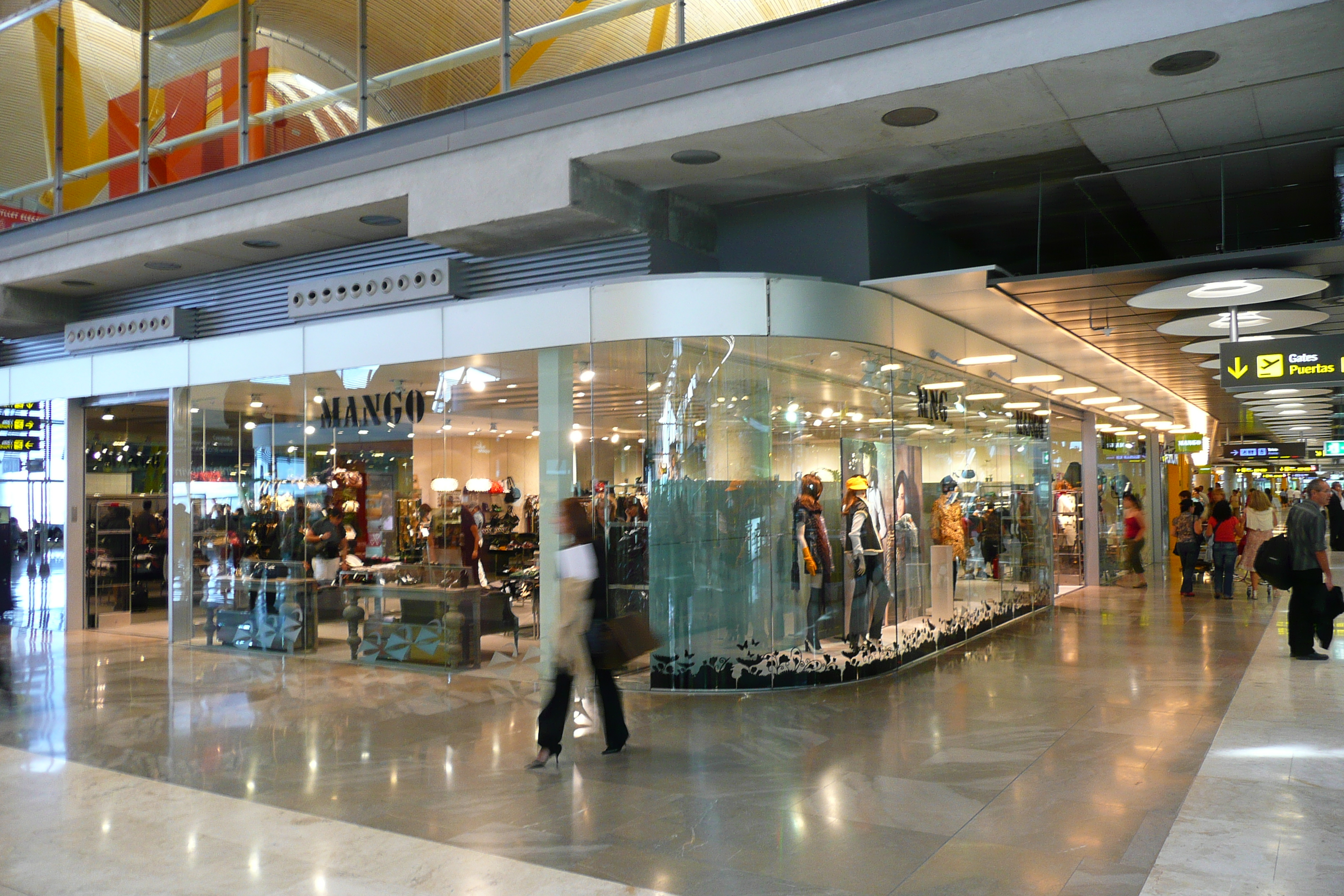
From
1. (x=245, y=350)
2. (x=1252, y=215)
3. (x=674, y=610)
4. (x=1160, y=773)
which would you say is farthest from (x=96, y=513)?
(x=1252, y=215)

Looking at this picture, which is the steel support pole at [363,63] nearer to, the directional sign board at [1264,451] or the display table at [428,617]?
the display table at [428,617]

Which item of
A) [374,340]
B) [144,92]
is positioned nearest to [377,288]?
[374,340]

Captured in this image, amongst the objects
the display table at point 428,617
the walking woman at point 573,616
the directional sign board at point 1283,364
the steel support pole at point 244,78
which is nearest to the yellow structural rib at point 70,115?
the steel support pole at point 244,78

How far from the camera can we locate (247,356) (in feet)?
38.3

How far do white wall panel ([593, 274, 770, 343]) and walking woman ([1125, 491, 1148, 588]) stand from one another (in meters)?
11.8

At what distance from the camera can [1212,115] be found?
298 inches

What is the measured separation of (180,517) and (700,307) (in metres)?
7.52

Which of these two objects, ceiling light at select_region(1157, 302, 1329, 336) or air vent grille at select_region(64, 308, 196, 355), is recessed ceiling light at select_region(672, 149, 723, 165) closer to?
ceiling light at select_region(1157, 302, 1329, 336)

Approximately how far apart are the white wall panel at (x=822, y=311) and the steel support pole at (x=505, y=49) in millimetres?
3063

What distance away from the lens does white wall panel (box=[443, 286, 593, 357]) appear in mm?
9195

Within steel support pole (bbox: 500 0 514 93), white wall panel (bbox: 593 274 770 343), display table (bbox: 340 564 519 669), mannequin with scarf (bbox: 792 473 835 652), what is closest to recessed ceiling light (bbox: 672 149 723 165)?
white wall panel (bbox: 593 274 770 343)

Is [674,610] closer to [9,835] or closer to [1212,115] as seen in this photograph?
[9,835]

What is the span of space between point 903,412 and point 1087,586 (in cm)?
1023

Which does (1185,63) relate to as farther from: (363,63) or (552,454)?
(363,63)
